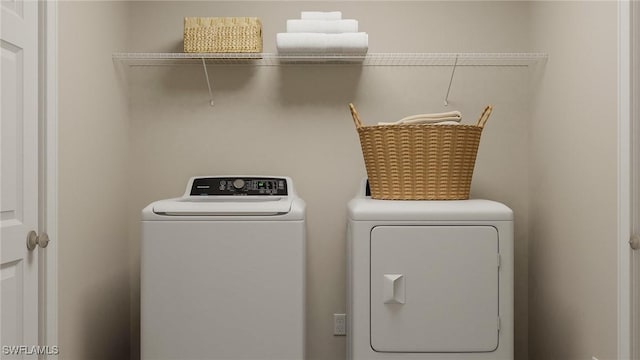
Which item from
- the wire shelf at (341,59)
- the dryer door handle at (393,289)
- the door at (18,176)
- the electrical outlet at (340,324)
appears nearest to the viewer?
the door at (18,176)

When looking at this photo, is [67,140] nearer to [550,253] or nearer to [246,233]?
[246,233]

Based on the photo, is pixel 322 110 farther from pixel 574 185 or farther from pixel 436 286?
pixel 574 185

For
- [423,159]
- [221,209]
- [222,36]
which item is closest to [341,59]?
[222,36]

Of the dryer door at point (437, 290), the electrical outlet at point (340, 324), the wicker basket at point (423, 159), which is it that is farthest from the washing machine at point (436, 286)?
the electrical outlet at point (340, 324)

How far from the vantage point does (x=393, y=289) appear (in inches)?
76.9

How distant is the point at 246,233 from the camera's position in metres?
1.96

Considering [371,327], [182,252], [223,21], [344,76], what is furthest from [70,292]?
[344,76]

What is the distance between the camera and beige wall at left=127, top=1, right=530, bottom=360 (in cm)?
265

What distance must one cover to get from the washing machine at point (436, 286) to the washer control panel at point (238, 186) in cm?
66

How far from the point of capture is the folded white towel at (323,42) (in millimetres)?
2322

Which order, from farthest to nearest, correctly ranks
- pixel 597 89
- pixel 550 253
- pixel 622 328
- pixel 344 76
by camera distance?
pixel 344 76, pixel 550 253, pixel 597 89, pixel 622 328

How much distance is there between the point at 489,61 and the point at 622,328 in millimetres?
1405

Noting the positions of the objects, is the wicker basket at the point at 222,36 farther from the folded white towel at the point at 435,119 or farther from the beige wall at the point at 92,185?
the folded white towel at the point at 435,119

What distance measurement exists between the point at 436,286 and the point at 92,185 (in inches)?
57.4
